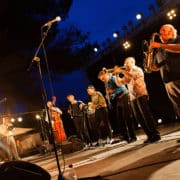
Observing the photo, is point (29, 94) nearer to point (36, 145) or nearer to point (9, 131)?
point (36, 145)

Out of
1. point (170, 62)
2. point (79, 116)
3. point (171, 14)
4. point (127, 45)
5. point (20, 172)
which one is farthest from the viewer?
point (127, 45)

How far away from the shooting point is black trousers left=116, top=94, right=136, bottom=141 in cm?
727

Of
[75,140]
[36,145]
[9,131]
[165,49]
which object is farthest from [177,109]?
[36,145]

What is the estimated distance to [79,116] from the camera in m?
10.1

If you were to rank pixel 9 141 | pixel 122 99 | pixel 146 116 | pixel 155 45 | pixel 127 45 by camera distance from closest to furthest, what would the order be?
1. pixel 155 45
2. pixel 146 116
3. pixel 122 99
4. pixel 9 141
5. pixel 127 45

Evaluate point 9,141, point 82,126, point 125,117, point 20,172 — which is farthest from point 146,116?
point 9,141

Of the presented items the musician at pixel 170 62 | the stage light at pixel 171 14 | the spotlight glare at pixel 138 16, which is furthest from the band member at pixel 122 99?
the spotlight glare at pixel 138 16

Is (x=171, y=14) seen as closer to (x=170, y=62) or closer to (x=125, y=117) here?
(x=125, y=117)

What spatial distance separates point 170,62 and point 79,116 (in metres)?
5.42

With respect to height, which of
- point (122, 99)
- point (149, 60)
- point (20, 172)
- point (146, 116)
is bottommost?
point (20, 172)

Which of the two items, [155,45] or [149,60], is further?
[149,60]

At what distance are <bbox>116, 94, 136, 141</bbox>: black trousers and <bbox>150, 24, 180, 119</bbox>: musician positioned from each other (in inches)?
88.2

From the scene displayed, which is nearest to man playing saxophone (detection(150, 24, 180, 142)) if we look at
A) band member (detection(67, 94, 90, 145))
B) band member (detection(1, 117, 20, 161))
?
band member (detection(67, 94, 90, 145))

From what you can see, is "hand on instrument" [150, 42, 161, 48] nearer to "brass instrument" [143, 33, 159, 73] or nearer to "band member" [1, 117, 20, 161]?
"brass instrument" [143, 33, 159, 73]
